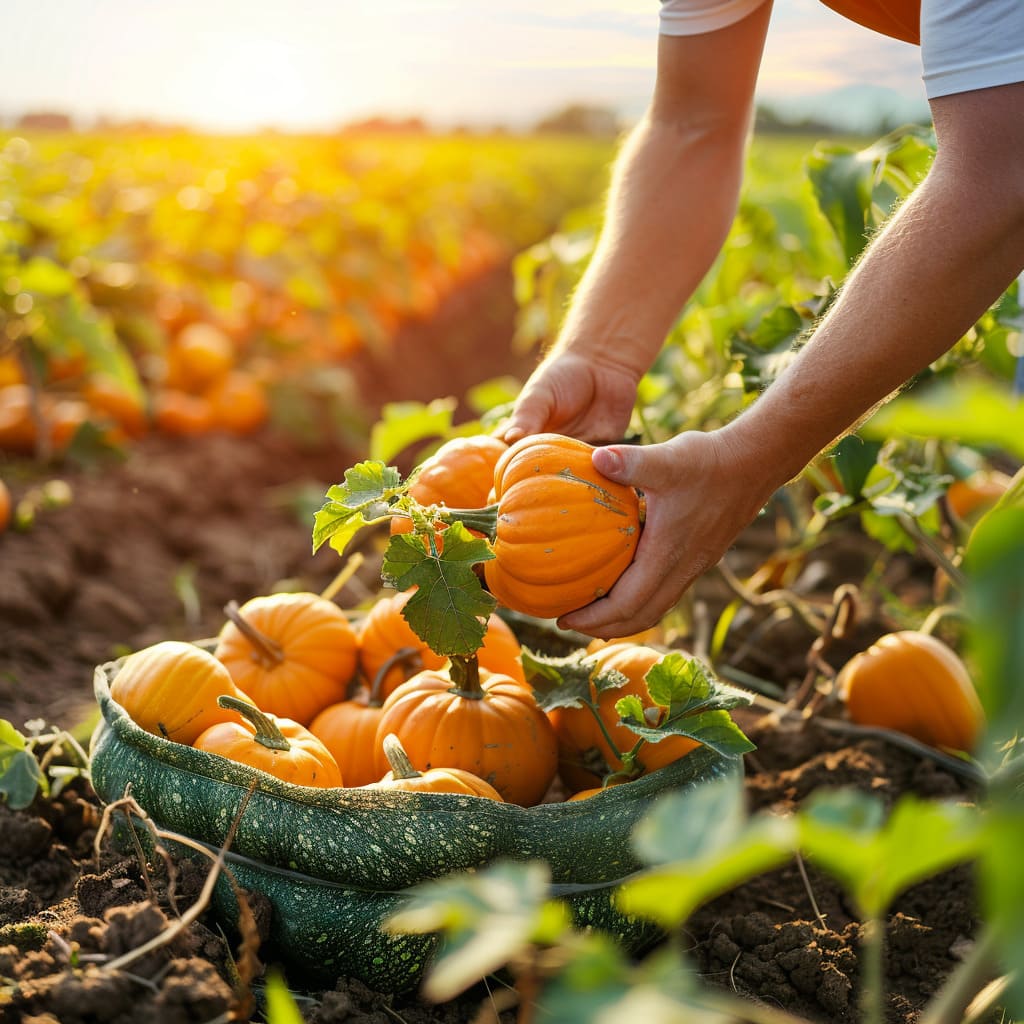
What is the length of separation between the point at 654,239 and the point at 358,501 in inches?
47.1

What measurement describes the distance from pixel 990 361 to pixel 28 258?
4179 millimetres

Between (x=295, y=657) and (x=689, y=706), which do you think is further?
(x=295, y=657)

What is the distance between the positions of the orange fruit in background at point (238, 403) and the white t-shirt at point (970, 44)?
4816 mm

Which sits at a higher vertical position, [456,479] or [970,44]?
[970,44]

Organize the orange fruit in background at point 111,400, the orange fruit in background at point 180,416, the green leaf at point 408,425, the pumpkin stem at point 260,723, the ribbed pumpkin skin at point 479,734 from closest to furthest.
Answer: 1. the pumpkin stem at point 260,723
2. the ribbed pumpkin skin at point 479,734
3. the green leaf at point 408,425
4. the orange fruit in background at point 111,400
5. the orange fruit in background at point 180,416

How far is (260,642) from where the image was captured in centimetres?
248

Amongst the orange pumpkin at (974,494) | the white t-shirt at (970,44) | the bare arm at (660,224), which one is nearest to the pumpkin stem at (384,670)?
the bare arm at (660,224)

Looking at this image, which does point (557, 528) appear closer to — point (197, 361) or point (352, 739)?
point (352, 739)

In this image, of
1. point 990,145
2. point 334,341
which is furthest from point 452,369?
point 990,145

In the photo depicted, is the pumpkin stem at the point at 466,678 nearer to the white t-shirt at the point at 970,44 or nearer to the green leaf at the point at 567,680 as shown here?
the green leaf at the point at 567,680

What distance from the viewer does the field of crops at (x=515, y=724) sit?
0.84 m

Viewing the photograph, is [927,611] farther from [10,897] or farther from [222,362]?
[222,362]

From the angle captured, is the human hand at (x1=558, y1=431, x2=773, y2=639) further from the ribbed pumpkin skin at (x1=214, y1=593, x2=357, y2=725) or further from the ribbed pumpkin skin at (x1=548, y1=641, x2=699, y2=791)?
the ribbed pumpkin skin at (x1=214, y1=593, x2=357, y2=725)

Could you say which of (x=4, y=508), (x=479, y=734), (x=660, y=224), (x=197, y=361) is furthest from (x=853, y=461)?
(x=197, y=361)
